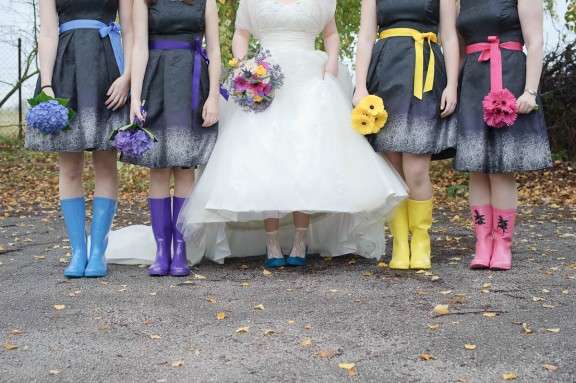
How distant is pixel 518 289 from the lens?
13.1 ft

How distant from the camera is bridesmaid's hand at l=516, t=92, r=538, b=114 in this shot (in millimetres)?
4223

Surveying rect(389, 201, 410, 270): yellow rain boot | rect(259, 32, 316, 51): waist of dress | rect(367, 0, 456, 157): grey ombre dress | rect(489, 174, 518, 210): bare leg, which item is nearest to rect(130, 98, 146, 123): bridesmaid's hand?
rect(259, 32, 316, 51): waist of dress

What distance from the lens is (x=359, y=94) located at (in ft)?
14.6

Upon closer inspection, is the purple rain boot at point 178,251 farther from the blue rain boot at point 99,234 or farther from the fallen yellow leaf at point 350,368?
the fallen yellow leaf at point 350,368

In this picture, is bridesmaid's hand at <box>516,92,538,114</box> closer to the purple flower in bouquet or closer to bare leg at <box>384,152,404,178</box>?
bare leg at <box>384,152,404,178</box>

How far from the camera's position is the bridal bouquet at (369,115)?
169 inches

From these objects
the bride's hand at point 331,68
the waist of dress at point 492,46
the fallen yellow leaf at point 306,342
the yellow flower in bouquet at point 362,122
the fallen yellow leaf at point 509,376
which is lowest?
the fallen yellow leaf at point 509,376

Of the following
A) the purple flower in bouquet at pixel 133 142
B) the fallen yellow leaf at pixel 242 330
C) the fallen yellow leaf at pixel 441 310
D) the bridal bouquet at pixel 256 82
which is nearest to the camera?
the fallen yellow leaf at pixel 242 330

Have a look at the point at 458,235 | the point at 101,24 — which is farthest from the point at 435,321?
the point at 458,235

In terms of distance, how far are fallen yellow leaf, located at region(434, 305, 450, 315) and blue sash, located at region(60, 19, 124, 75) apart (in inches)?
86.3

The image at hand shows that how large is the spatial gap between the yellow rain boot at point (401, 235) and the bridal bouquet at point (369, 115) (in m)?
0.52

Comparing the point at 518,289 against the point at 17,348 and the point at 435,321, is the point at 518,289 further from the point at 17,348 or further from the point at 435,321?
the point at 17,348

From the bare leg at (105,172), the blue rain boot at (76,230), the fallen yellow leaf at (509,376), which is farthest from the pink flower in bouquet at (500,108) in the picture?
the blue rain boot at (76,230)

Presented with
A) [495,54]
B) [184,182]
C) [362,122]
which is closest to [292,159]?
[362,122]
